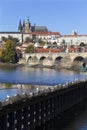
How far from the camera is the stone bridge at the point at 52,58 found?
123 m

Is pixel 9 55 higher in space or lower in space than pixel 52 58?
higher

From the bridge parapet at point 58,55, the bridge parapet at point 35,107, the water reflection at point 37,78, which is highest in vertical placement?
the bridge parapet at point 35,107

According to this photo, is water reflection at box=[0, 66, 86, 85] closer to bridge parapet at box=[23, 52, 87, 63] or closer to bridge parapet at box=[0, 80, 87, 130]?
bridge parapet at box=[0, 80, 87, 130]

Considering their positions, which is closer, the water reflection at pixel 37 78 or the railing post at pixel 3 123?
the railing post at pixel 3 123

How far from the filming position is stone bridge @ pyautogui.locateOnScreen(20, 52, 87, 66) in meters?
123

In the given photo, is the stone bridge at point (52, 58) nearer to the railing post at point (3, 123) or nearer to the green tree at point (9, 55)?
the green tree at point (9, 55)

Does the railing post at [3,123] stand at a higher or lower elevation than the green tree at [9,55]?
higher

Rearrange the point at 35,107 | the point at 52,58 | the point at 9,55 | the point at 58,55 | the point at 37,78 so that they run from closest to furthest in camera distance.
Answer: the point at 35,107 → the point at 37,78 → the point at 52,58 → the point at 58,55 → the point at 9,55

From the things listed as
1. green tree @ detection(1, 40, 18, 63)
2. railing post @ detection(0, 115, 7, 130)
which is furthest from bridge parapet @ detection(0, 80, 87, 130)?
green tree @ detection(1, 40, 18, 63)

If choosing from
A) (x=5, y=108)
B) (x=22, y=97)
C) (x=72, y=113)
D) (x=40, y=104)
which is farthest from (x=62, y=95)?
(x=5, y=108)

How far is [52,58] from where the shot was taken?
126812 millimetres

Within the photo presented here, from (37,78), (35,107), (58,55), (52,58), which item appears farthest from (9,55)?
(35,107)

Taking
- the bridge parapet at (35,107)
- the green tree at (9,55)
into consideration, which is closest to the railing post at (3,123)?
the bridge parapet at (35,107)

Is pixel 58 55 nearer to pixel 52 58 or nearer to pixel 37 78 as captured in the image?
pixel 52 58
